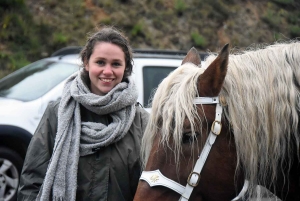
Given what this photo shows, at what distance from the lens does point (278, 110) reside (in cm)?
232

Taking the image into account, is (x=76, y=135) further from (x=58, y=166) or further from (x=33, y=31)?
(x=33, y=31)

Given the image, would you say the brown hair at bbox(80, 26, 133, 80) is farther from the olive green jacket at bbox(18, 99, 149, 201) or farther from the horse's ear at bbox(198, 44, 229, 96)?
the horse's ear at bbox(198, 44, 229, 96)

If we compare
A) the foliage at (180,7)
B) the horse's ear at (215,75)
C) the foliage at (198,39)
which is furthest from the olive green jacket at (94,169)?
the foliage at (180,7)

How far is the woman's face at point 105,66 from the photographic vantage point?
2.82 metres

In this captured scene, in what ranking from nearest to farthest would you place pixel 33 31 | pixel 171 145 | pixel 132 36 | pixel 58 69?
pixel 171 145 < pixel 58 69 < pixel 33 31 < pixel 132 36

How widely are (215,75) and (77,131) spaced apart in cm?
88

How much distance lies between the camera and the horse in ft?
7.48

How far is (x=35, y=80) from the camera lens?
612 centimetres

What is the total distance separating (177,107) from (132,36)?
978cm

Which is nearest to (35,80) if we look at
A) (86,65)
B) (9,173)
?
(9,173)

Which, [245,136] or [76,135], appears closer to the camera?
[245,136]

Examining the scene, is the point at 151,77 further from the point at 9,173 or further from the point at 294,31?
the point at 294,31

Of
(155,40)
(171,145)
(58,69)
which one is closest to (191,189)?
(171,145)

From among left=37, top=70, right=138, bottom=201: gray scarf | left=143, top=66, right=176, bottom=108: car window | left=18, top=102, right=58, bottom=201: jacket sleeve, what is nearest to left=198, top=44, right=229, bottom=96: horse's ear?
left=37, top=70, right=138, bottom=201: gray scarf
